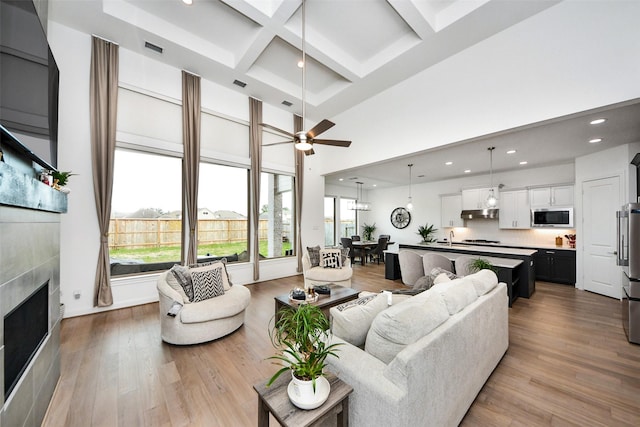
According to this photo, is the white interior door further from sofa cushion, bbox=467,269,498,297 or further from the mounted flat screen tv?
the mounted flat screen tv

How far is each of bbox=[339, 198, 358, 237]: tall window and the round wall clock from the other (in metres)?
1.60

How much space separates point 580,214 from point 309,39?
646 centimetres

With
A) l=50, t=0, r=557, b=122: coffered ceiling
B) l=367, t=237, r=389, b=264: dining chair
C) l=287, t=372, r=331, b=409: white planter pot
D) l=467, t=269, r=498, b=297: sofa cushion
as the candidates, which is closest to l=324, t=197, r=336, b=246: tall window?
l=367, t=237, r=389, b=264: dining chair

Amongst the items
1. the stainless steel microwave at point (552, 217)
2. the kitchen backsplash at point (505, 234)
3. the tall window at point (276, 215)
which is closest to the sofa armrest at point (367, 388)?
the tall window at point (276, 215)

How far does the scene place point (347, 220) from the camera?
10.0 metres

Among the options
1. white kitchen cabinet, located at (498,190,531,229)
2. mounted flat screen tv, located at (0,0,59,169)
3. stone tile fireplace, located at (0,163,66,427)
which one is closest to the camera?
stone tile fireplace, located at (0,163,66,427)

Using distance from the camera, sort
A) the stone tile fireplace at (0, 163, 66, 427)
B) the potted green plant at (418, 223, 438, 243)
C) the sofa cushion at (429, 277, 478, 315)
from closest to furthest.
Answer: the stone tile fireplace at (0, 163, 66, 427)
the sofa cushion at (429, 277, 478, 315)
the potted green plant at (418, 223, 438, 243)

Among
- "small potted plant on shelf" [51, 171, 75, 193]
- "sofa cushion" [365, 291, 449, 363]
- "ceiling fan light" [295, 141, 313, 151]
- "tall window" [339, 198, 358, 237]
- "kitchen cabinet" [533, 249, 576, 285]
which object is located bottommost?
"kitchen cabinet" [533, 249, 576, 285]

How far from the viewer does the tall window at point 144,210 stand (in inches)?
158

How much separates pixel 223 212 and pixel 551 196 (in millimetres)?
7966

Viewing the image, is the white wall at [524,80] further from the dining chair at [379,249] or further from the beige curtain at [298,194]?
the dining chair at [379,249]

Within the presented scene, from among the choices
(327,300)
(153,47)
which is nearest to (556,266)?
(327,300)

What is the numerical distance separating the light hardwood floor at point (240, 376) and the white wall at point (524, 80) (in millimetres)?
2812

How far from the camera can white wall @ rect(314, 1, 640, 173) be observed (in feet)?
8.61
